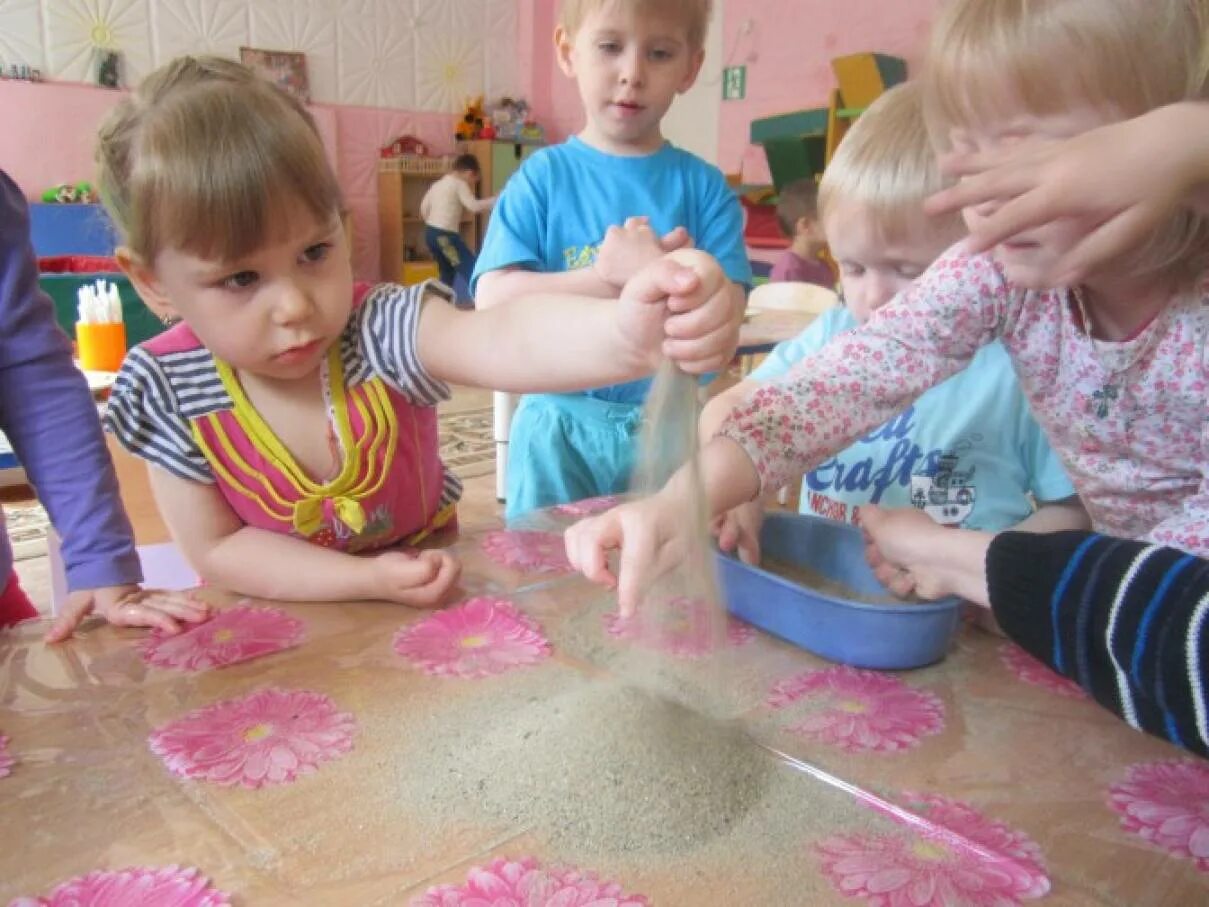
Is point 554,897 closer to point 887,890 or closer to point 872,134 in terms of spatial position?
point 887,890

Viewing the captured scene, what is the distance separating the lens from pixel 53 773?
0.50 metres

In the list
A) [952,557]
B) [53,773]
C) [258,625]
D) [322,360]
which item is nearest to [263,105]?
[322,360]

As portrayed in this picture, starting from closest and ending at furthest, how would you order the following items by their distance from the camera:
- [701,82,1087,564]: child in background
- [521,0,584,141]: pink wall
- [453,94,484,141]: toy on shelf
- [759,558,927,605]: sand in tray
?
1. [759,558,927,605]: sand in tray
2. [701,82,1087,564]: child in background
3. [453,94,484,141]: toy on shelf
4. [521,0,584,141]: pink wall

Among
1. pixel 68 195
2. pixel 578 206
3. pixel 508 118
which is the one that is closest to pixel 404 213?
A: pixel 508 118

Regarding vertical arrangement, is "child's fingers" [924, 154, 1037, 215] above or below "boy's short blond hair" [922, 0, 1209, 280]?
below

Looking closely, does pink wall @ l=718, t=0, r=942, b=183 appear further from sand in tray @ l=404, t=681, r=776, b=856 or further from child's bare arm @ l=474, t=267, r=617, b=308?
sand in tray @ l=404, t=681, r=776, b=856

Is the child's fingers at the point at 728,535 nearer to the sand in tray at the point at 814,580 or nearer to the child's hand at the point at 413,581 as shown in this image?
the sand in tray at the point at 814,580

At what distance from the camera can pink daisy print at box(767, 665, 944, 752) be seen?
0.54 m

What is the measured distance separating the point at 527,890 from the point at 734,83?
14.6 ft

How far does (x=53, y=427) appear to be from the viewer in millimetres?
781

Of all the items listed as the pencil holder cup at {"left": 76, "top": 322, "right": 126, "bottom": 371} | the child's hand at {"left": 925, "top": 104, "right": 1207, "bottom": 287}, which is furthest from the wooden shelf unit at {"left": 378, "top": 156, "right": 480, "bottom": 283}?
the child's hand at {"left": 925, "top": 104, "right": 1207, "bottom": 287}

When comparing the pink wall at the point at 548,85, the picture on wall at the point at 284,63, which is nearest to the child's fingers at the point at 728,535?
the picture on wall at the point at 284,63

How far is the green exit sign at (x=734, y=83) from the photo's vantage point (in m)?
4.35

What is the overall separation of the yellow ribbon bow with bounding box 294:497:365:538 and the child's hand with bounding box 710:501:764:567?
0.31m
